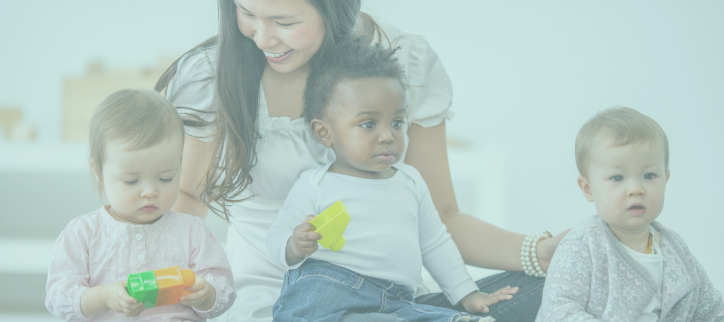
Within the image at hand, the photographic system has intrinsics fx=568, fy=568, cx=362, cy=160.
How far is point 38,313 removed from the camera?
2.70 m

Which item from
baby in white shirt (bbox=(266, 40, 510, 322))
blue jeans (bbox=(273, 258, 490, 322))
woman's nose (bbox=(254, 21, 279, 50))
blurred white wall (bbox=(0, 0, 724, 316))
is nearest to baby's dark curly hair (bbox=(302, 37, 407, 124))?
baby in white shirt (bbox=(266, 40, 510, 322))

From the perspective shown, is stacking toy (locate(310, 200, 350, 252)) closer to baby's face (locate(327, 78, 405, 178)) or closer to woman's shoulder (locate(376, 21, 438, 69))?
baby's face (locate(327, 78, 405, 178))

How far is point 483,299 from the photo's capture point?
49.1 inches

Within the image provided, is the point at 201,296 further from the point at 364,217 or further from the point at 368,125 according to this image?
the point at 368,125

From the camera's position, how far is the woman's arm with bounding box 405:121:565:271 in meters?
1.33

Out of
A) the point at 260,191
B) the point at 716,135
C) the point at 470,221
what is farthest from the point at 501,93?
the point at 260,191

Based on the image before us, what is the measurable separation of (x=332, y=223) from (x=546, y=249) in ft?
1.73

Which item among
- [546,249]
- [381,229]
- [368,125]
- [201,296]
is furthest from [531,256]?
[201,296]

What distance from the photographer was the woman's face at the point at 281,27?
1.18 meters

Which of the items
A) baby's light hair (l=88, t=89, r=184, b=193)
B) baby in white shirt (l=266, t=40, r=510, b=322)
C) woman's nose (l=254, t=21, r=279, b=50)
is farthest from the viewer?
woman's nose (l=254, t=21, r=279, b=50)

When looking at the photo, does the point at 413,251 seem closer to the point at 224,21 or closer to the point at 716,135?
the point at 224,21

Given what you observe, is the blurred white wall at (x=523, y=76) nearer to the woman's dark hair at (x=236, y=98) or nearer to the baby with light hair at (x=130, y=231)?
the woman's dark hair at (x=236, y=98)

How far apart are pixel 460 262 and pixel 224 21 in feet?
2.48

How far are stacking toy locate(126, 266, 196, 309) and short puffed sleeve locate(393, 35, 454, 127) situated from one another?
0.74m
